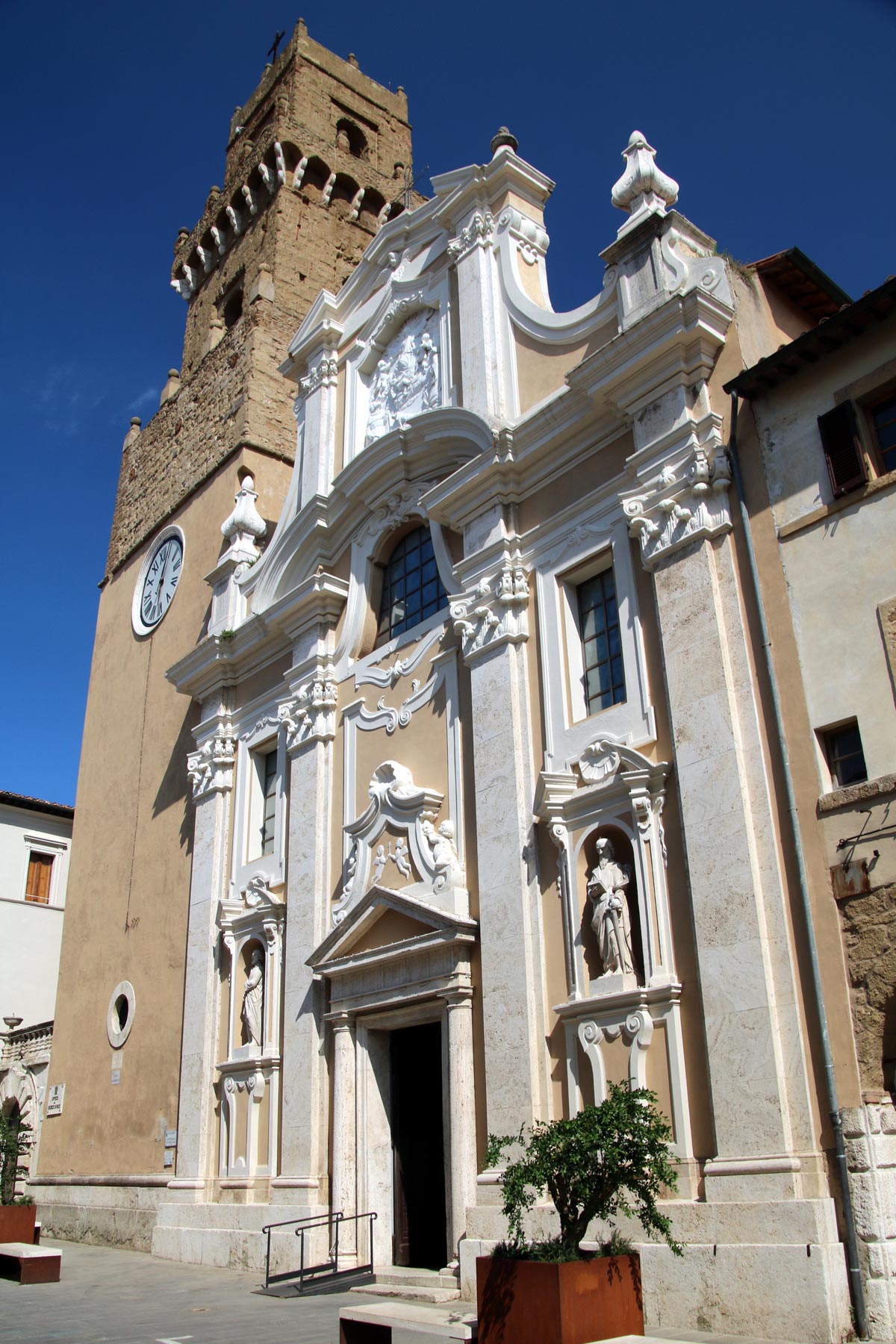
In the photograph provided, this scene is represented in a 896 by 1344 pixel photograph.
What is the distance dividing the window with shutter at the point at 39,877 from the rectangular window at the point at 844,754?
74.6ft

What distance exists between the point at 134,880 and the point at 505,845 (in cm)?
1032

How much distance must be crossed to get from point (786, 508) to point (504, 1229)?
7051mm

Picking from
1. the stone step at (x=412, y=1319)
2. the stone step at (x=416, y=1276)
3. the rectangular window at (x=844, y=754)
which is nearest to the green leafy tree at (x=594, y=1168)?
the stone step at (x=412, y=1319)

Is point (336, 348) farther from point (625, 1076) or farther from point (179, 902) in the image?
point (625, 1076)

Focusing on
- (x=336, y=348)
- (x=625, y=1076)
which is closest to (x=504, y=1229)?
(x=625, y=1076)

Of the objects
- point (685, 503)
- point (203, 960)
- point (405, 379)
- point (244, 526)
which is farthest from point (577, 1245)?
point (244, 526)

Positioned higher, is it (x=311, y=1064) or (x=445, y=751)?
(x=445, y=751)

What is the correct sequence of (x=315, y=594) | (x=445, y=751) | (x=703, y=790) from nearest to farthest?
(x=703, y=790)
(x=445, y=751)
(x=315, y=594)

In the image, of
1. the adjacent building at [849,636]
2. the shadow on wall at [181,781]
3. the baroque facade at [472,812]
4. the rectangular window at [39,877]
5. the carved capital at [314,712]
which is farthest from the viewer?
Result: the rectangular window at [39,877]

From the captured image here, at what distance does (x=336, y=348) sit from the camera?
1862cm

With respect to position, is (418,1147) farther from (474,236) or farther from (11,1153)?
(474,236)

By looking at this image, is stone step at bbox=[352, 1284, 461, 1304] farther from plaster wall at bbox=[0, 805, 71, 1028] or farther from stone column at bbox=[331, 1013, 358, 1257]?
plaster wall at bbox=[0, 805, 71, 1028]

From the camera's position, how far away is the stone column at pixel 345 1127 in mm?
12883

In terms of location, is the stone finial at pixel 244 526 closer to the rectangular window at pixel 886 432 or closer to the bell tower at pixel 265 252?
the bell tower at pixel 265 252
